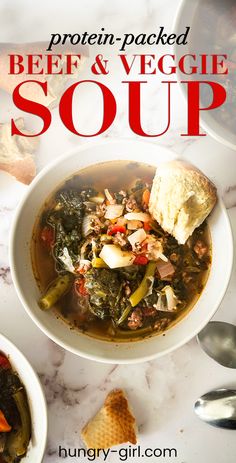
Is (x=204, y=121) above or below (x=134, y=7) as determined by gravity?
below

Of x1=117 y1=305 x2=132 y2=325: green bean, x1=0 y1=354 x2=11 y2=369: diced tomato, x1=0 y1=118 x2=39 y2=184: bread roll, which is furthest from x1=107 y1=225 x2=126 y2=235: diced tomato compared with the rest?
x1=0 y1=354 x2=11 y2=369: diced tomato

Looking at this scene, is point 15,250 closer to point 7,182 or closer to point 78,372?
point 7,182

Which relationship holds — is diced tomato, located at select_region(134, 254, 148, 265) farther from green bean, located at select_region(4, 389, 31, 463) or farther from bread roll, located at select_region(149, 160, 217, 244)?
green bean, located at select_region(4, 389, 31, 463)

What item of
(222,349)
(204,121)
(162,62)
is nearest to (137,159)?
(204,121)

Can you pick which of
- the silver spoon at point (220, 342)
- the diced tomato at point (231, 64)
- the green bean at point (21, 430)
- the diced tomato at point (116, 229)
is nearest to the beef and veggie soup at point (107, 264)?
the diced tomato at point (116, 229)

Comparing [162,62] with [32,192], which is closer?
[32,192]

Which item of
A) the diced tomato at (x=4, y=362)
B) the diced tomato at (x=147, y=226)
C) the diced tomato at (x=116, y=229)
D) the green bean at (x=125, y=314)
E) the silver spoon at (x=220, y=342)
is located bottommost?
the diced tomato at (x=4, y=362)

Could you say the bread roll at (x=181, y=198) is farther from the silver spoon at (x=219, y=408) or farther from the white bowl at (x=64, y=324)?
the silver spoon at (x=219, y=408)
